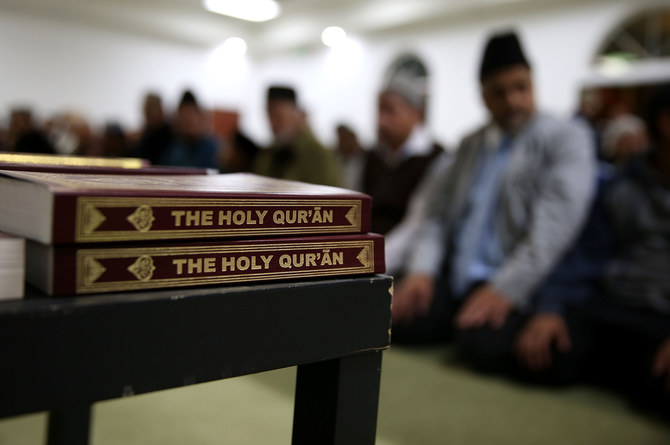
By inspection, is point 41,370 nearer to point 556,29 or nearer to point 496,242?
point 496,242

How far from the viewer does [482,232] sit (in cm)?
192

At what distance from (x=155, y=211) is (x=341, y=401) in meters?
0.23

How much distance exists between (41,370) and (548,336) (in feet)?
4.86

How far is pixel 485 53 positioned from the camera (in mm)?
1892

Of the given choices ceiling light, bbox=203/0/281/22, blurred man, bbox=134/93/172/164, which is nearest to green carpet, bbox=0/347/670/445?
blurred man, bbox=134/93/172/164

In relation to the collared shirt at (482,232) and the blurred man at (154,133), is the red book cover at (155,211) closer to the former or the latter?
the collared shirt at (482,232)

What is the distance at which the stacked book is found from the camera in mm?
365

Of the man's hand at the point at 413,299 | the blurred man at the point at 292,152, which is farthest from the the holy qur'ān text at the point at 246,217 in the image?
the blurred man at the point at 292,152

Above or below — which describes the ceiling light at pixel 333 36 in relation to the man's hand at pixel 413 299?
above

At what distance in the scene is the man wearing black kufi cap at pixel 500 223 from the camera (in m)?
1.66

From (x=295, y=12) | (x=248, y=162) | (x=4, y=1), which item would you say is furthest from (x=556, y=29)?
(x=4, y=1)

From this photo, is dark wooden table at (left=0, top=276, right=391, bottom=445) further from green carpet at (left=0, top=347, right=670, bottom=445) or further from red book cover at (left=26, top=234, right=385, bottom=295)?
green carpet at (left=0, top=347, right=670, bottom=445)

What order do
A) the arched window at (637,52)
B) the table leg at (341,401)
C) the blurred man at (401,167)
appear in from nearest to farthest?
the table leg at (341,401) < the blurred man at (401,167) < the arched window at (637,52)

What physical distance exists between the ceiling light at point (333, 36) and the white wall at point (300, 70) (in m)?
0.16
